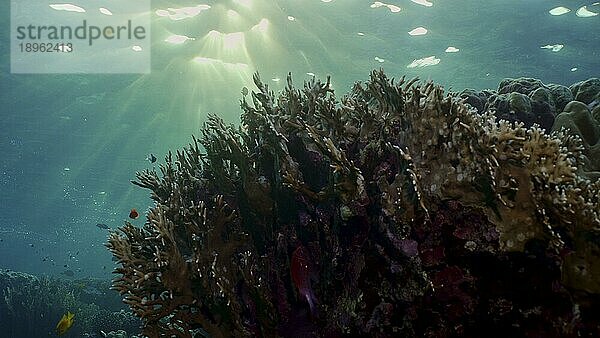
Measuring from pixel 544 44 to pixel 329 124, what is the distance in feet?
61.7

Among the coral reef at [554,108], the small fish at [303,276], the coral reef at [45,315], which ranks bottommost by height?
the coral reef at [45,315]

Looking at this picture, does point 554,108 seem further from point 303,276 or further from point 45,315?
point 45,315

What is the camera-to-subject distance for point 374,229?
3.20 metres

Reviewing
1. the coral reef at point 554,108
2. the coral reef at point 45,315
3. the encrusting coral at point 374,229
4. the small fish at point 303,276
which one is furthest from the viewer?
the coral reef at point 45,315

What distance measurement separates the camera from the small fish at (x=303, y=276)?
3.38 metres

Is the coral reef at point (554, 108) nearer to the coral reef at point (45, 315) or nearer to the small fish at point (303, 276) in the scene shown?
the small fish at point (303, 276)

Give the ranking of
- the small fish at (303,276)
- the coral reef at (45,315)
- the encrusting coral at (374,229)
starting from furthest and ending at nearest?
the coral reef at (45,315), the small fish at (303,276), the encrusting coral at (374,229)

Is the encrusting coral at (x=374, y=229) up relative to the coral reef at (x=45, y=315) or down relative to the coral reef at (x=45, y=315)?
up

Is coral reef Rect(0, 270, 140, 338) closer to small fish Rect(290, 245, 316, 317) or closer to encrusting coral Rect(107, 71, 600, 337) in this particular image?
encrusting coral Rect(107, 71, 600, 337)

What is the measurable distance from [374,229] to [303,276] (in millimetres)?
768

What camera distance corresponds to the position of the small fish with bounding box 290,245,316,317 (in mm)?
3375

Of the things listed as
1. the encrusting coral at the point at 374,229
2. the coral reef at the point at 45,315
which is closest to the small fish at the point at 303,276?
the encrusting coral at the point at 374,229

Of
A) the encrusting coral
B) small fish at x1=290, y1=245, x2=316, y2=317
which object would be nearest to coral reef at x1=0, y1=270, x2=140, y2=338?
the encrusting coral

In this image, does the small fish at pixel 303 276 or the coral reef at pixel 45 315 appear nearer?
the small fish at pixel 303 276
